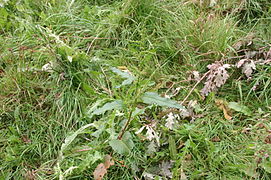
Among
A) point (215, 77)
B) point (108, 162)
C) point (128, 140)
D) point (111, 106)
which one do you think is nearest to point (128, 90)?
point (111, 106)

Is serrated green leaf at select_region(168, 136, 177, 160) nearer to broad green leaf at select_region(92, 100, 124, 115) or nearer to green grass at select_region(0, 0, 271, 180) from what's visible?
green grass at select_region(0, 0, 271, 180)

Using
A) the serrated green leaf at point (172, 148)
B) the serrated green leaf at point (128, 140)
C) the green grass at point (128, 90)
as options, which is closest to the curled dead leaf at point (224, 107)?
the green grass at point (128, 90)

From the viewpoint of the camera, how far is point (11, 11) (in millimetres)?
2861

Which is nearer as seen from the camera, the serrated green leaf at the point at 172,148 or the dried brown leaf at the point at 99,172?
the dried brown leaf at the point at 99,172

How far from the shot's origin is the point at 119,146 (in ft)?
5.32

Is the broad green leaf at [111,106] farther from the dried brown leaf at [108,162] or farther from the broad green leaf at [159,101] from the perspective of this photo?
the dried brown leaf at [108,162]

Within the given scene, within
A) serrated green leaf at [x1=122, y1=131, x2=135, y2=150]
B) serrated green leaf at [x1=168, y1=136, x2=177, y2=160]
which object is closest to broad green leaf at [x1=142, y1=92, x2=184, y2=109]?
serrated green leaf at [x1=122, y1=131, x2=135, y2=150]

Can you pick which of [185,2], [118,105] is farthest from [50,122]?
[185,2]

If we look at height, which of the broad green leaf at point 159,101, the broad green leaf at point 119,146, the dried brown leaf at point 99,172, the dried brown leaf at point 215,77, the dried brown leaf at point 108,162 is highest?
the broad green leaf at point 159,101

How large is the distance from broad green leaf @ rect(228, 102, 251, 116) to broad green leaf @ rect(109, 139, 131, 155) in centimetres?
86

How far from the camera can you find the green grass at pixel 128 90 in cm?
174

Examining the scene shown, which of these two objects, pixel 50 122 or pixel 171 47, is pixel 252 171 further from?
pixel 50 122

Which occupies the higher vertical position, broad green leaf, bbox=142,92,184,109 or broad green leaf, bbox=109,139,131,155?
broad green leaf, bbox=142,92,184,109

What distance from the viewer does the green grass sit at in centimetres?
174
